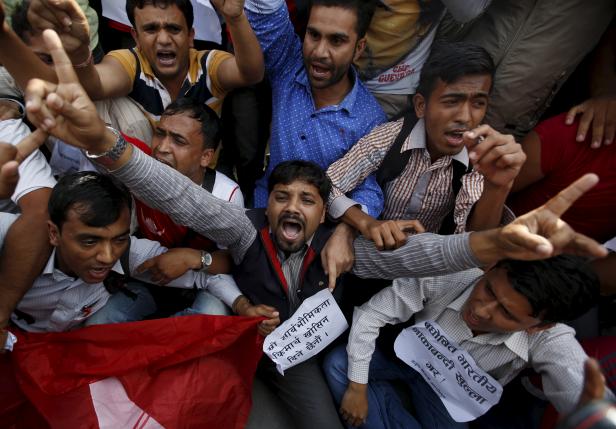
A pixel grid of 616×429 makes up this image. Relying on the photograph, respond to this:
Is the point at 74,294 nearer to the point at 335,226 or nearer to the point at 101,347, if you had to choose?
the point at 101,347

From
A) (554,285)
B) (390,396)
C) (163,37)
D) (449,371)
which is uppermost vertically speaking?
(163,37)

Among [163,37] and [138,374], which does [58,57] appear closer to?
[163,37]

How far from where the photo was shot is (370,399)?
2414 mm

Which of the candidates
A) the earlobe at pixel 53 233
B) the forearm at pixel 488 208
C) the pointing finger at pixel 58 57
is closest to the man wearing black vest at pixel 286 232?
the pointing finger at pixel 58 57

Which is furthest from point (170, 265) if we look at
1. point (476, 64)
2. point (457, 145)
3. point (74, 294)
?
point (476, 64)

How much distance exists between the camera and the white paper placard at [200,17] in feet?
9.19

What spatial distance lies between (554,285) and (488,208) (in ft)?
1.39

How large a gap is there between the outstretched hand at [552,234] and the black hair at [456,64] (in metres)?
0.89

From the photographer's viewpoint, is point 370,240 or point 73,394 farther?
point 370,240

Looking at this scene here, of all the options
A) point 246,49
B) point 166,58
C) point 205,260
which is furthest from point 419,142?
point 166,58

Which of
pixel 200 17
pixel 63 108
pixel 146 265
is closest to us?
pixel 63 108

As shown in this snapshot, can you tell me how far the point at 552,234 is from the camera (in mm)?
1611

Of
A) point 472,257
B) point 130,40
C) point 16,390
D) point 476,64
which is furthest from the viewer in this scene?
point 130,40

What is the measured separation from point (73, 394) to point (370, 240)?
4.28ft
